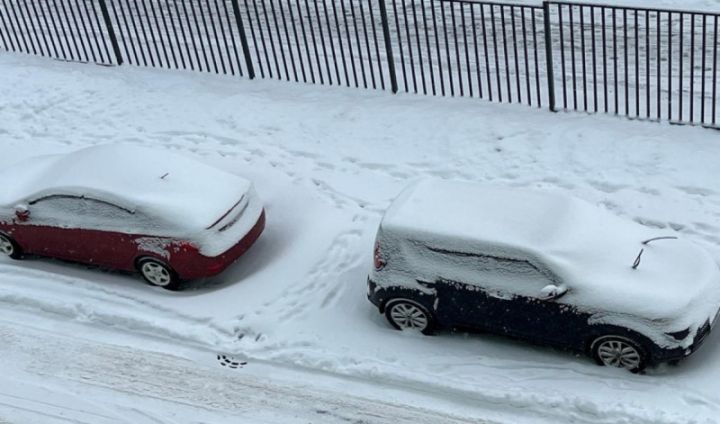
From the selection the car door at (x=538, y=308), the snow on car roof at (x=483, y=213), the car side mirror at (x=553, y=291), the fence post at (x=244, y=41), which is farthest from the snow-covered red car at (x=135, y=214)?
the car side mirror at (x=553, y=291)

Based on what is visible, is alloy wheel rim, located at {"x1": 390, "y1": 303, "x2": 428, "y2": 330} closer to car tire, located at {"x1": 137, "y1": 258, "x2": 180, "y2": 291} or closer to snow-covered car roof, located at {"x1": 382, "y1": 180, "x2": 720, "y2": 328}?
snow-covered car roof, located at {"x1": 382, "y1": 180, "x2": 720, "y2": 328}

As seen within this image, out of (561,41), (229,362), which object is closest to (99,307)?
(229,362)

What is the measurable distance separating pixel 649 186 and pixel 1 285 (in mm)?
8448

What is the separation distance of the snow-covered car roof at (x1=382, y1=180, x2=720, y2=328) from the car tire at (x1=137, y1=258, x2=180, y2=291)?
293 centimetres

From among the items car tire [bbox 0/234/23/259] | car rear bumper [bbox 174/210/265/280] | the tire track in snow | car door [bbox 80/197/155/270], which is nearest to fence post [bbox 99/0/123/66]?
car tire [bbox 0/234/23/259]

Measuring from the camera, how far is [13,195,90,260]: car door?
11438 mm

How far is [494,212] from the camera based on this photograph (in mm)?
9922

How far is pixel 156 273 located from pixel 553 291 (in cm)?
491

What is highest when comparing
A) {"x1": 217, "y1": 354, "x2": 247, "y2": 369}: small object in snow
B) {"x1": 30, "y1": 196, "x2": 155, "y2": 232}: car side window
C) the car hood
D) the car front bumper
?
{"x1": 30, "y1": 196, "x2": 155, "y2": 232}: car side window

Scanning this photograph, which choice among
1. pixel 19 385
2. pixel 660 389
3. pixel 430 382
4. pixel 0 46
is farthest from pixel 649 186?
pixel 0 46

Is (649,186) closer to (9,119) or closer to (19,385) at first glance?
(19,385)

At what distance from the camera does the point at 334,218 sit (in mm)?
12227

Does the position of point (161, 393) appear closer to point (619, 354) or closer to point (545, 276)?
point (545, 276)

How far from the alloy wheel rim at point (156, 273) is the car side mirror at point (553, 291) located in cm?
464
